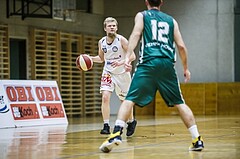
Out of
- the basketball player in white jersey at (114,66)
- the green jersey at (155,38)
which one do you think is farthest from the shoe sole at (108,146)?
the basketball player in white jersey at (114,66)

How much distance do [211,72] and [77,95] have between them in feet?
16.7

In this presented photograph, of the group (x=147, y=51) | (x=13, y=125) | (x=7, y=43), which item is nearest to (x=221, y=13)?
(x=7, y=43)

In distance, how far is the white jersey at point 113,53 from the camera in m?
11.7

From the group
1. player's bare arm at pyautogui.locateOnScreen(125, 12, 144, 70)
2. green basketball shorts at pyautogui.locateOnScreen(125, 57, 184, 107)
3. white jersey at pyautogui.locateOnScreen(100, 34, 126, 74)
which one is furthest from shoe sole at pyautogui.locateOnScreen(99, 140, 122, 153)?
white jersey at pyautogui.locateOnScreen(100, 34, 126, 74)

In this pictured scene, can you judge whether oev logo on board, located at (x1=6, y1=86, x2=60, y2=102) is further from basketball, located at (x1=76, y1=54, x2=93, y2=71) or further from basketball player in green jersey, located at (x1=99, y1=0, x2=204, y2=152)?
basketball player in green jersey, located at (x1=99, y1=0, x2=204, y2=152)

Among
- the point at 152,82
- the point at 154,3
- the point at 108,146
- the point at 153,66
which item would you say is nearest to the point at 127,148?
the point at 108,146

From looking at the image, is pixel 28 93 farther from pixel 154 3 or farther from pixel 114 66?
pixel 154 3

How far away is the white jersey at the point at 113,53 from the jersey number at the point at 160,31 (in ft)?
11.6

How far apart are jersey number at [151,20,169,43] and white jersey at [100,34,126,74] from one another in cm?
354

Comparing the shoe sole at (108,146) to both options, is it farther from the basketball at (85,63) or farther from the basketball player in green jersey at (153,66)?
the basketball at (85,63)

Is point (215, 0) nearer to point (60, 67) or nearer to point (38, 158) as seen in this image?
point (60, 67)

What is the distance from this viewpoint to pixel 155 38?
8.10 metres

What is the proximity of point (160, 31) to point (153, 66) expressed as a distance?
17.7 inches

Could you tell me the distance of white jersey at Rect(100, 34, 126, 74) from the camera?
11.7m
